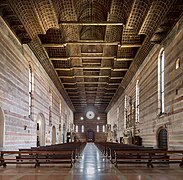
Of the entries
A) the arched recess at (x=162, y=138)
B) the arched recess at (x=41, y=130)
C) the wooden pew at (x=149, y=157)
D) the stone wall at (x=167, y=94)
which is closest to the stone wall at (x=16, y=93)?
the arched recess at (x=41, y=130)

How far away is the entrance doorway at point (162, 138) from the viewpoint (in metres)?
18.2

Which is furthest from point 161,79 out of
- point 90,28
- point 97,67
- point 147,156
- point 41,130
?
point 41,130

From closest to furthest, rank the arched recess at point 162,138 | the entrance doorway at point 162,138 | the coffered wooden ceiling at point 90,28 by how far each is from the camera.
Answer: the coffered wooden ceiling at point 90,28, the arched recess at point 162,138, the entrance doorway at point 162,138

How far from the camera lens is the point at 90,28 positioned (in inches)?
920

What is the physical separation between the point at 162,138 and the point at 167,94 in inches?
131

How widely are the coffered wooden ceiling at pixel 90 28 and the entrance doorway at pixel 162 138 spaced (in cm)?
540

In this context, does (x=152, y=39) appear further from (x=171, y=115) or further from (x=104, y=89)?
(x=104, y=89)

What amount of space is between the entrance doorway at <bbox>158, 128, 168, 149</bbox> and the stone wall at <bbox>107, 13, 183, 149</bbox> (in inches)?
10.1

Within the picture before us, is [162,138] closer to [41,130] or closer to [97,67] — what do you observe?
[41,130]

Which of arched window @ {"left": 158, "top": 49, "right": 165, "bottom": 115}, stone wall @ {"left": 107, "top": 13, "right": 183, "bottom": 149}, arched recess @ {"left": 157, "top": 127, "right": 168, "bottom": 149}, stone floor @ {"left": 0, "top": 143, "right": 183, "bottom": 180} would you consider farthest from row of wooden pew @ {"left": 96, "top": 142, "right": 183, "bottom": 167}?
arched window @ {"left": 158, "top": 49, "right": 165, "bottom": 115}

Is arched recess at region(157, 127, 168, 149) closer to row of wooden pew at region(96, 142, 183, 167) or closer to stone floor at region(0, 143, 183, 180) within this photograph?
row of wooden pew at region(96, 142, 183, 167)

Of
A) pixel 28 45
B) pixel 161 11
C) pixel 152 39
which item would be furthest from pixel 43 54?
pixel 161 11

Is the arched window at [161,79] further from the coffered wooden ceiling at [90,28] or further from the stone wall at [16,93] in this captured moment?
the stone wall at [16,93]

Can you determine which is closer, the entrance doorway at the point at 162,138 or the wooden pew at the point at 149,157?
the wooden pew at the point at 149,157
